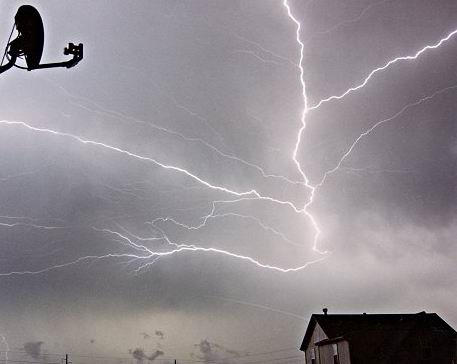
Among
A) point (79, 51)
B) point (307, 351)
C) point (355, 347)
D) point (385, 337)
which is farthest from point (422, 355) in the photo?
point (79, 51)

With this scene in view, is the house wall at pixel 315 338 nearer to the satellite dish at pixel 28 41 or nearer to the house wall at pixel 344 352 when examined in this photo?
the house wall at pixel 344 352

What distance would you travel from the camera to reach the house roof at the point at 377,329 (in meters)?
25.1

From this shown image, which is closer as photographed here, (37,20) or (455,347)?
(37,20)

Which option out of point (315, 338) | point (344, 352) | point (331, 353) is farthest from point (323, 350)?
point (344, 352)

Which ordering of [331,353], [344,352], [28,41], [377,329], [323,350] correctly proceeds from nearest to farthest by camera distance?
[28,41] → [344,352] → [331,353] → [377,329] → [323,350]

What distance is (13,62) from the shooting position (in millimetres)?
6996

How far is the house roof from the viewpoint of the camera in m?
25.1

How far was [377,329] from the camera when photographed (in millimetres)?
26344

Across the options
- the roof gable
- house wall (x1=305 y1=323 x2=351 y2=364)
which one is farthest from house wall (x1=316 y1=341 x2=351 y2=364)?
the roof gable

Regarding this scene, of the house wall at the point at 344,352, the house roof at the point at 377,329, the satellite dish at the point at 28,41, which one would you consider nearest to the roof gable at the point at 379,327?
the house roof at the point at 377,329

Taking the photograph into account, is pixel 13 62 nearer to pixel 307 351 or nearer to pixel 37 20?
pixel 37 20

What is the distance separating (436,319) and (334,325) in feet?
20.1

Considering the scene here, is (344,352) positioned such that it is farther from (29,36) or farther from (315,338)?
(29,36)

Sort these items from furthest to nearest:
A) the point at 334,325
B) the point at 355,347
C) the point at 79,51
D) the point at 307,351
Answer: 1. the point at 307,351
2. the point at 334,325
3. the point at 355,347
4. the point at 79,51
